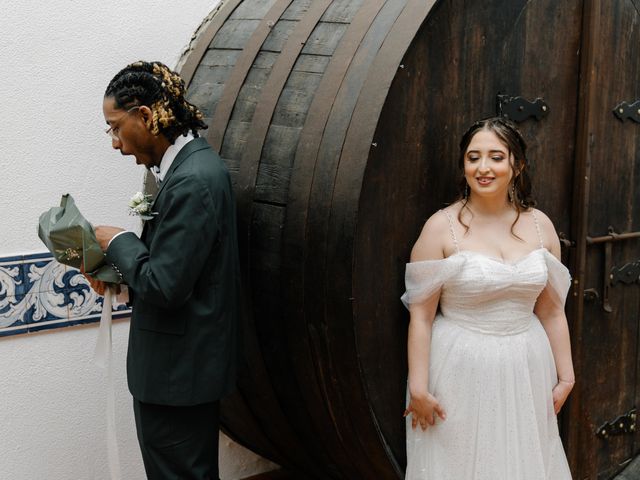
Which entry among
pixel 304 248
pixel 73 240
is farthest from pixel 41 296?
pixel 304 248

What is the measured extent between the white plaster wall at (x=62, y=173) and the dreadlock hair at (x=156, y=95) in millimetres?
654

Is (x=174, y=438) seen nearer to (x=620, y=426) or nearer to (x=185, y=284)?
(x=185, y=284)

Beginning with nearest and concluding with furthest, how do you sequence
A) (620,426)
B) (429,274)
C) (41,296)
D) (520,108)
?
(429,274) → (520,108) → (41,296) → (620,426)

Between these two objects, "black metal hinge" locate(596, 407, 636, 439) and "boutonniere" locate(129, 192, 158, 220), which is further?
"black metal hinge" locate(596, 407, 636, 439)

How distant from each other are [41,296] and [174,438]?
85cm

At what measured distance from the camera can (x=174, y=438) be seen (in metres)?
2.53

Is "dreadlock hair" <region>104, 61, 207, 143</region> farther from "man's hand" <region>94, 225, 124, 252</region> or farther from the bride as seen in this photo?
the bride

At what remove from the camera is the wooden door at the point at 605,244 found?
3189 millimetres

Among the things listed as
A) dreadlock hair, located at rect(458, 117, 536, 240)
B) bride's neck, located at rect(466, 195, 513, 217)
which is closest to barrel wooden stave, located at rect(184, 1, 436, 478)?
dreadlock hair, located at rect(458, 117, 536, 240)

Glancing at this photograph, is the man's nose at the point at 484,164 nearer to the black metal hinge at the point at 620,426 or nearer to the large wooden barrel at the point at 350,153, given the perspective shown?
the large wooden barrel at the point at 350,153

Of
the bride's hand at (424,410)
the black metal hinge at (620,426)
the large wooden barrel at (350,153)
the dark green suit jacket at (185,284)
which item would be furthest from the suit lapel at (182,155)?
the black metal hinge at (620,426)

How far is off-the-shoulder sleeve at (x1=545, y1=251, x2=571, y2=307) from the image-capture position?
8.95 feet

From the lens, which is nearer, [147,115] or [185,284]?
[185,284]

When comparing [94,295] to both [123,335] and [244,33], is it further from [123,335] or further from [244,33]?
[244,33]
